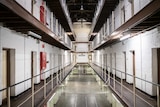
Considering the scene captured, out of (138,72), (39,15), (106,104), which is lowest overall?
(106,104)

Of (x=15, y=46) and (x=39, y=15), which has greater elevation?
(x=39, y=15)

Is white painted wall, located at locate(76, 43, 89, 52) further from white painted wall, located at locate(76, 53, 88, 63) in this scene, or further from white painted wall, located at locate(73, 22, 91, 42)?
white painted wall, located at locate(73, 22, 91, 42)

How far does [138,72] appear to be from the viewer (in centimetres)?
443

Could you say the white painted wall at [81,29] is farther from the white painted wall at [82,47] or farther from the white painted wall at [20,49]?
the white painted wall at [20,49]

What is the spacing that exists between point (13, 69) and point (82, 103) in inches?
97.6

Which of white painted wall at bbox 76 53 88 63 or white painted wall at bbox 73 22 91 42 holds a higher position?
white painted wall at bbox 73 22 91 42

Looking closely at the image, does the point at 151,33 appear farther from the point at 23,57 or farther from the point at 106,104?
the point at 23,57

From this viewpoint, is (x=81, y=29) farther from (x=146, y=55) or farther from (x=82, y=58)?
(x=146, y=55)

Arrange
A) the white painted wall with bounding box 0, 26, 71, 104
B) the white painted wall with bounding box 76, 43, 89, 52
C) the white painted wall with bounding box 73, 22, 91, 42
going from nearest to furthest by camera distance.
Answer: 1. the white painted wall with bounding box 0, 26, 71, 104
2. the white painted wall with bounding box 73, 22, 91, 42
3. the white painted wall with bounding box 76, 43, 89, 52

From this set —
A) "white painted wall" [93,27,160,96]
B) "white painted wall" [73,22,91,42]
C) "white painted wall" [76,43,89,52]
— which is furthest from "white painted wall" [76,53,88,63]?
"white painted wall" [93,27,160,96]

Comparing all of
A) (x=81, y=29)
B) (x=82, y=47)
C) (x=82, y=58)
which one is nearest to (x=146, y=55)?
(x=81, y=29)

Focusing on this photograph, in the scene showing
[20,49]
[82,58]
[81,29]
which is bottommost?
[82,58]

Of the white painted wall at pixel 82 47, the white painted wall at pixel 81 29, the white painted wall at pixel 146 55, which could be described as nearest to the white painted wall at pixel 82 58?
the white painted wall at pixel 82 47

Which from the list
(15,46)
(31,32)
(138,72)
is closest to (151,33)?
(138,72)
